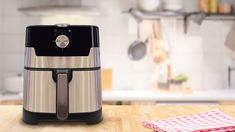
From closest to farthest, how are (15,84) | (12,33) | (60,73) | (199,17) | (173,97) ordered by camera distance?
(60,73)
(173,97)
(15,84)
(199,17)
(12,33)

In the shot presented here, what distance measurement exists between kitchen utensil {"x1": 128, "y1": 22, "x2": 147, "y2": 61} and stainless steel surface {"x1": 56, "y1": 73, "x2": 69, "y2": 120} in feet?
6.02

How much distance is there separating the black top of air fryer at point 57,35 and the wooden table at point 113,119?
19 centimetres

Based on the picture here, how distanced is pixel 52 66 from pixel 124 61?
186cm

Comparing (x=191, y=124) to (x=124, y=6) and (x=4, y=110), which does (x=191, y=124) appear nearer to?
(x=4, y=110)

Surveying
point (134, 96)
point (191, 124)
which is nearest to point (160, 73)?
point (134, 96)

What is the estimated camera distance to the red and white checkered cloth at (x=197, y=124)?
34.1 inches

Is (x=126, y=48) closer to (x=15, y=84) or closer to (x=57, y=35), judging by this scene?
(x=15, y=84)

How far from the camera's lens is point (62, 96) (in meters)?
0.91

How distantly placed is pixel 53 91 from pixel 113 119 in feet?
0.68

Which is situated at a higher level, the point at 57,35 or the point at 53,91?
the point at 57,35

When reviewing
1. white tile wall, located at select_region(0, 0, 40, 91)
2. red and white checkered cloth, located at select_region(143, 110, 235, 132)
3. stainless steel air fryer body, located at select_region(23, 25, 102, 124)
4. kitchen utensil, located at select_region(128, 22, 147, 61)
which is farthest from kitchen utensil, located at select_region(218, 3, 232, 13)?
stainless steel air fryer body, located at select_region(23, 25, 102, 124)

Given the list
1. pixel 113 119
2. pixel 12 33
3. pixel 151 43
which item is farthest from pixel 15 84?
pixel 113 119

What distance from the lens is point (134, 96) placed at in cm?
233

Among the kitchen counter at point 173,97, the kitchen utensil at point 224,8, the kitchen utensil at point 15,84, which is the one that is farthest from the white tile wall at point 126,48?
the kitchen counter at point 173,97
